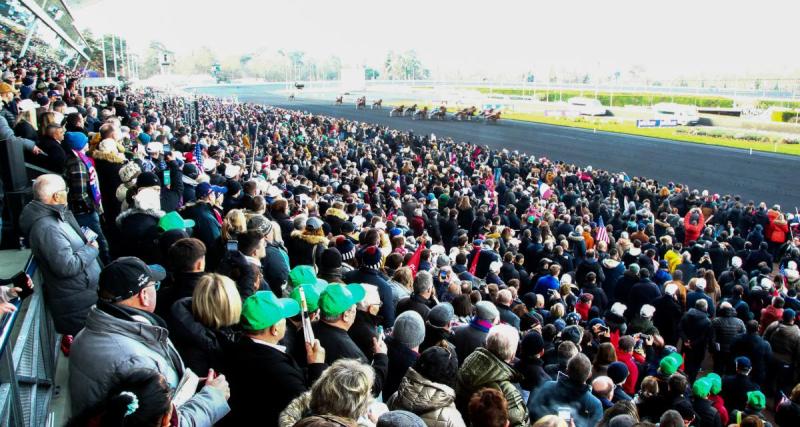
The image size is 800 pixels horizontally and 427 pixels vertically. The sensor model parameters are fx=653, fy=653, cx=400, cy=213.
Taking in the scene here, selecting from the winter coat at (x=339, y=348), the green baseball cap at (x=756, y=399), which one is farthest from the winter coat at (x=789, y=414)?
the winter coat at (x=339, y=348)

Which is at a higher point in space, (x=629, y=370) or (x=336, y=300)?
(x=336, y=300)

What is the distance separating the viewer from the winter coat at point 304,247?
6066mm

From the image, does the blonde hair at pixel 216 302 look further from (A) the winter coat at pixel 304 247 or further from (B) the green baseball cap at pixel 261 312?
(A) the winter coat at pixel 304 247

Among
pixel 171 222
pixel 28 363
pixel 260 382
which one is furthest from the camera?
pixel 171 222

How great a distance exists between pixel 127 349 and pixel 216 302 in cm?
53

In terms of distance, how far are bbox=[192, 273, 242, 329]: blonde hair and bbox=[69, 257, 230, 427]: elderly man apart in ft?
0.74

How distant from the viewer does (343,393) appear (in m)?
2.44

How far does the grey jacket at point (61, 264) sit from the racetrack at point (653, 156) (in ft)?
71.7

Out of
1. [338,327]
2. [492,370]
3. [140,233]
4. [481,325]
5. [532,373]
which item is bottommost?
[532,373]

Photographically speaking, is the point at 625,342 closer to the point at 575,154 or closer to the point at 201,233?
the point at 201,233

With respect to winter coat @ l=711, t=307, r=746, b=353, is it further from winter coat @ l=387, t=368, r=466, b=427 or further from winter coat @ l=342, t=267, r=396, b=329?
winter coat @ l=387, t=368, r=466, b=427

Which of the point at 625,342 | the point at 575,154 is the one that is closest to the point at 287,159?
the point at 625,342

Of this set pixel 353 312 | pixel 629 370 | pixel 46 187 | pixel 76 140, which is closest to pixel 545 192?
pixel 629 370

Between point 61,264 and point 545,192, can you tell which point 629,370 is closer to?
point 61,264
